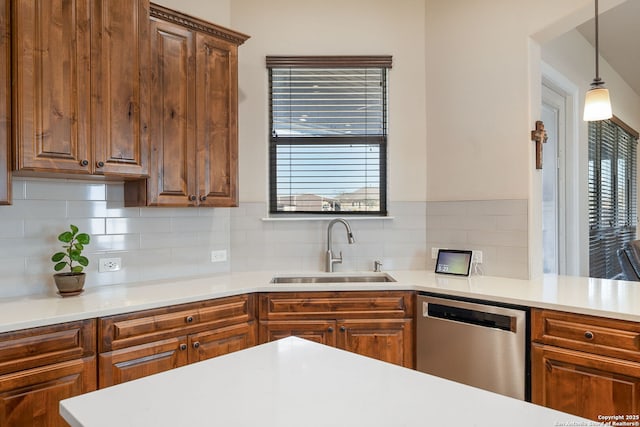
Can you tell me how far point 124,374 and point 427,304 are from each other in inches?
66.4

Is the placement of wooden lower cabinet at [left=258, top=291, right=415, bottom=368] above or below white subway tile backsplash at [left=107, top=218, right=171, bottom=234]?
below

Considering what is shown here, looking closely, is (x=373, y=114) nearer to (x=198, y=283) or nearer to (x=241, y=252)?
(x=241, y=252)

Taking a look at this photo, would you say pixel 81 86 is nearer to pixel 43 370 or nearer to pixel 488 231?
pixel 43 370

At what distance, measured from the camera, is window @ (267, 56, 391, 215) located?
320 centimetres

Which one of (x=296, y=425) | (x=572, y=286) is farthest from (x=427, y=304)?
(x=296, y=425)

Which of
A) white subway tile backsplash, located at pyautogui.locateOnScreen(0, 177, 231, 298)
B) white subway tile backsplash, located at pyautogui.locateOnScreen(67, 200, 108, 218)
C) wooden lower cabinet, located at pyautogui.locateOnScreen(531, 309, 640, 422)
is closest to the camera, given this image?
wooden lower cabinet, located at pyautogui.locateOnScreen(531, 309, 640, 422)

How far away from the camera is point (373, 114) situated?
3238mm

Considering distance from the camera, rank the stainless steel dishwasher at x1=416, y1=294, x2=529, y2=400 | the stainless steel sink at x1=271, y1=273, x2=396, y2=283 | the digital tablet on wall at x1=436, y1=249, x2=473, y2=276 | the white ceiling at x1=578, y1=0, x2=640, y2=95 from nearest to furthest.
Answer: the stainless steel dishwasher at x1=416, y1=294, x2=529, y2=400 < the digital tablet on wall at x1=436, y1=249, x2=473, y2=276 < the stainless steel sink at x1=271, y1=273, x2=396, y2=283 < the white ceiling at x1=578, y1=0, x2=640, y2=95

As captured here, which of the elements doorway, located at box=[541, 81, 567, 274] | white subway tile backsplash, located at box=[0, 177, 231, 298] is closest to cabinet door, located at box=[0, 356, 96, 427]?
white subway tile backsplash, located at box=[0, 177, 231, 298]

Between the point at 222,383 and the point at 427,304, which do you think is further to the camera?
the point at 427,304

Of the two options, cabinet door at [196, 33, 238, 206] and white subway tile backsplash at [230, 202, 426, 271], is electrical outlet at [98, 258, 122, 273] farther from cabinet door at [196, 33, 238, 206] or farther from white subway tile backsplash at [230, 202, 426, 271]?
white subway tile backsplash at [230, 202, 426, 271]

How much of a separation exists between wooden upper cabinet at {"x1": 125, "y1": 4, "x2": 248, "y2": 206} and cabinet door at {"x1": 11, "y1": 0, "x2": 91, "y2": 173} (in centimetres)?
38

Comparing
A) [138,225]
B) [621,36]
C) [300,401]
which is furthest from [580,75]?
[300,401]

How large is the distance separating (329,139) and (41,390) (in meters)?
2.36
